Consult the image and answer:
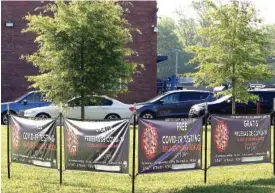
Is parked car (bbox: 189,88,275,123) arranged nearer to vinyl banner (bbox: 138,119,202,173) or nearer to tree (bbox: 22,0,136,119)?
tree (bbox: 22,0,136,119)

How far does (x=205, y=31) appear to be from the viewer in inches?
696

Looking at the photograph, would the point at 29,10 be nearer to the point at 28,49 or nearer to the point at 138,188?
the point at 28,49

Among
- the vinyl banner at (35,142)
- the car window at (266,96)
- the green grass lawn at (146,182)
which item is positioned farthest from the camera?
the car window at (266,96)

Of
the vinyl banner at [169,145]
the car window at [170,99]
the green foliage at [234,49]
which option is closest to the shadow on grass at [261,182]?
the vinyl banner at [169,145]

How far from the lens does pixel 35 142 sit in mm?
8758

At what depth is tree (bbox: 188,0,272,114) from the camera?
17.2 meters

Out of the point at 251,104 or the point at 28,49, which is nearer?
the point at 251,104

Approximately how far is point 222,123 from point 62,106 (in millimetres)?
8103

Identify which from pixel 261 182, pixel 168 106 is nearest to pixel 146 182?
pixel 261 182

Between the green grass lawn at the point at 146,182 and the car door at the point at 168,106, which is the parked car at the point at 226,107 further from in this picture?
the green grass lawn at the point at 146,182

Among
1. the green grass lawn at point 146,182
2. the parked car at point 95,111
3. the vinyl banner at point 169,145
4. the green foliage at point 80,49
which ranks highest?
the green foliage at point 80,49

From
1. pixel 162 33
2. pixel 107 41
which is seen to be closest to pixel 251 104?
pixel 107 41

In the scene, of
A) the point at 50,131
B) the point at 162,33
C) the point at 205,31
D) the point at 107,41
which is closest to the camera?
the point at 50,131

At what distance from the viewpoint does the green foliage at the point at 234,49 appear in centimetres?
1725
